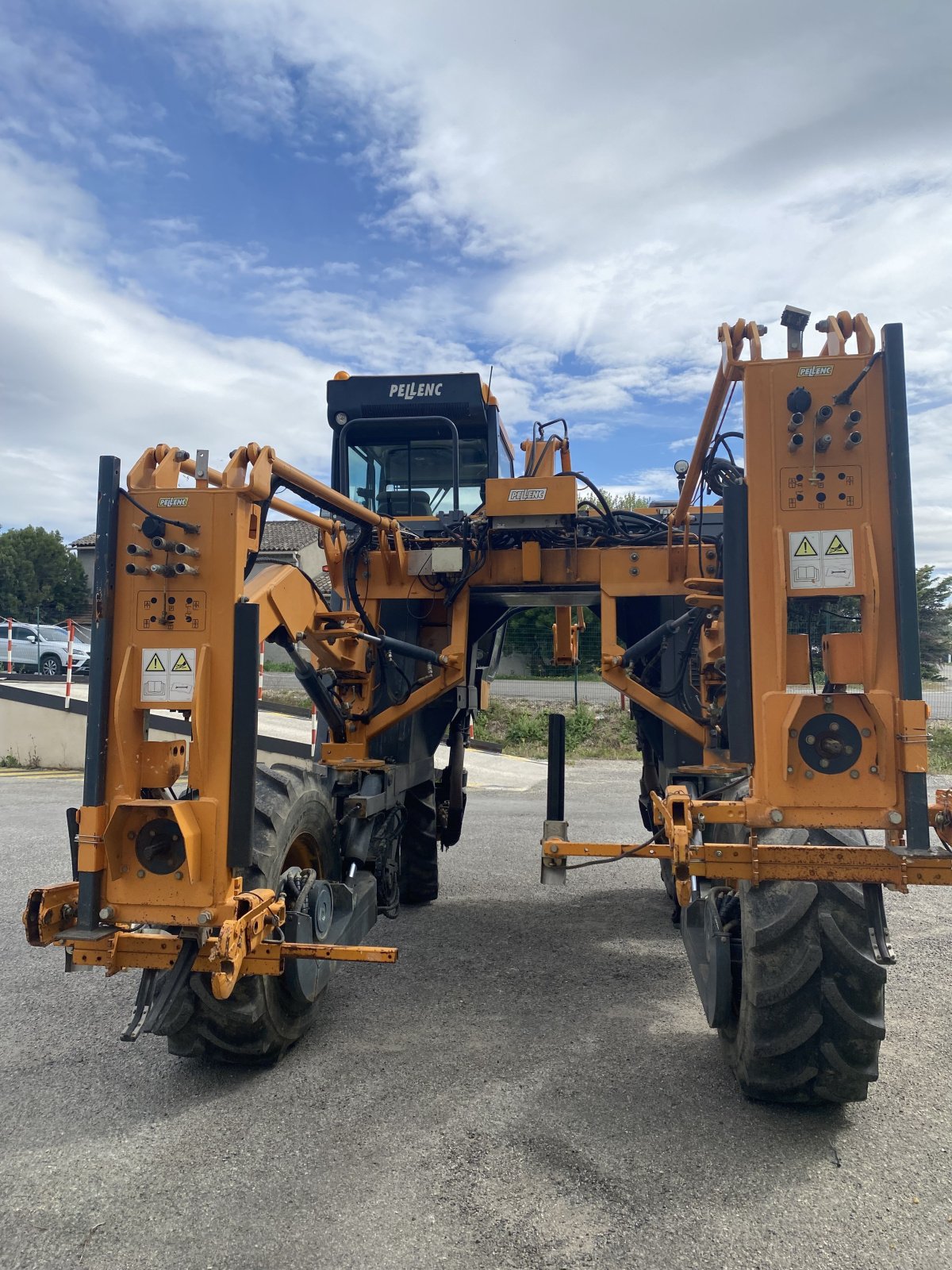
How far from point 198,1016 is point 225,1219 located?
0.95 metres

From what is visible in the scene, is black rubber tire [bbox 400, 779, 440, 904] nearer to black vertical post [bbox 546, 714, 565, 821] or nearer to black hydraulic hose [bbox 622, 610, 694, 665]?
black vertical post [bbox 546, 714, 565, 821]

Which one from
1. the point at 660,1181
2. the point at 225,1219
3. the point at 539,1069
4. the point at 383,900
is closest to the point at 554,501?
the point at 383,900

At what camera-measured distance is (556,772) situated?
4.71 meters

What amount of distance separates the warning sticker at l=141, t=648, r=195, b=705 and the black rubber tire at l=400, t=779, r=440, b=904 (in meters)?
3.46

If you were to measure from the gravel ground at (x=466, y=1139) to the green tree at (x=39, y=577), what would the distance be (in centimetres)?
4136

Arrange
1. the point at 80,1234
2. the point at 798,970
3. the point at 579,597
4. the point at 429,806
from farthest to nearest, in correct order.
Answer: the point at 429,806, the point at 579,597, the point at 798,970, the point at 80,1234

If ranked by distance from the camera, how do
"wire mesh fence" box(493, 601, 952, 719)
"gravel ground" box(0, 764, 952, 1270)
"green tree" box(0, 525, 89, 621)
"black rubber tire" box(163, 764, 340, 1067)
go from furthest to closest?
"green tree" box(0, 525, 89, 621), "wire mesh fence" box(493, 601, 952, 719), "black rubber tire" box(163, 764, 340, 1067), "gravel ground" box(0, 764, 952, 1270)

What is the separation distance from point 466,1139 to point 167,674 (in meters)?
1.95

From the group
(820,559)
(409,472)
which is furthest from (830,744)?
(409,472)

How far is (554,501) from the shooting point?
4.81 m

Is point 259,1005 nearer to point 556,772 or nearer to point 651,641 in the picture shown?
point 556,772

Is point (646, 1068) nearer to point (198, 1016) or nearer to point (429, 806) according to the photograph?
point (198, 1016)

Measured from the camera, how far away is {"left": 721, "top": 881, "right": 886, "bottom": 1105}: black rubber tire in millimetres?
3129

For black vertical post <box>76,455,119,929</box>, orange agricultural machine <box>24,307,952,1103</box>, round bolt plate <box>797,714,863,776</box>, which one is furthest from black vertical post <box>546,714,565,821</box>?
black vertical post <box>76,455,119,929</box>
